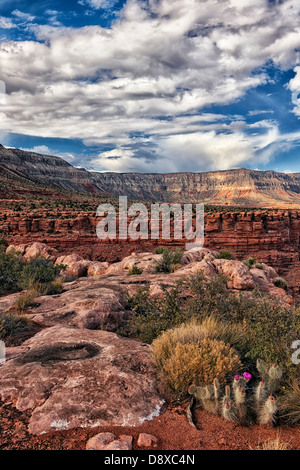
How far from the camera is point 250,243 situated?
27.2m

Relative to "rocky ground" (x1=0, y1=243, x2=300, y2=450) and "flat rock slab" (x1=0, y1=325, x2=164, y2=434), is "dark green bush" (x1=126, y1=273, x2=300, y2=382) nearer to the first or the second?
"rocky ground" (x1=0, y1=243, x2=300, y2=450)

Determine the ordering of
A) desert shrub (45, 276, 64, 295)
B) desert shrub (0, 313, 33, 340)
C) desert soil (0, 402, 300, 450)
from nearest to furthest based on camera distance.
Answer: desert soil (0, 402, 300, 450) < desert shrub (0, 313, 33, 340) < desert shrub (45, 276, 64, 295)

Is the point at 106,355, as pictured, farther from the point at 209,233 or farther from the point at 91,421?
the point at 209,233

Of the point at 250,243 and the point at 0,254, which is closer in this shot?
the point at 0,254

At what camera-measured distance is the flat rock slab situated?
288 centimetres

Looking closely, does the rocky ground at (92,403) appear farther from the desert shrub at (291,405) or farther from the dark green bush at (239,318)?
the dark green bush at (239,318)

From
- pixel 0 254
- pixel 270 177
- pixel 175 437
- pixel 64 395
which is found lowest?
pixel 175 437

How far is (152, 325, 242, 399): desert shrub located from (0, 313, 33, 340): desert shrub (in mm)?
3124

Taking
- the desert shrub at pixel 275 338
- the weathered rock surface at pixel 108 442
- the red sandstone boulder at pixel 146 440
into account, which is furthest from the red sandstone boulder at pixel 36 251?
the red sandstone boulder at pixel 146 440

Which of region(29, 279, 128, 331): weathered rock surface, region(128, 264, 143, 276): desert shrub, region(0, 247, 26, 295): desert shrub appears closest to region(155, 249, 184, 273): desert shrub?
region(128, 264, 143, 276): desert shrub

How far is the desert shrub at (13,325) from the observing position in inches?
208

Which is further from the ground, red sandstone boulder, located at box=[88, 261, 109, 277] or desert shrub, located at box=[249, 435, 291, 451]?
red sandstone boulder, located at box=[88, 261, 109, 277]
